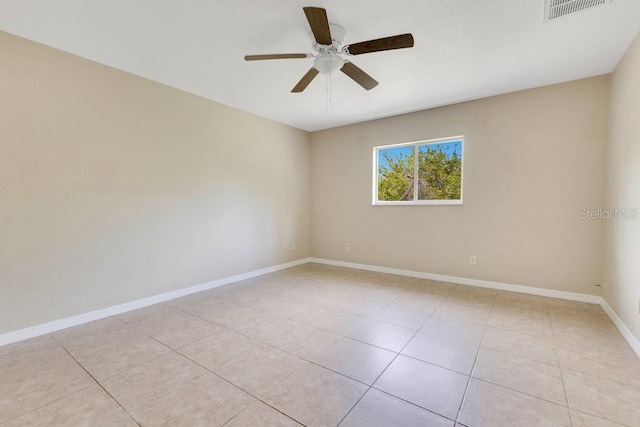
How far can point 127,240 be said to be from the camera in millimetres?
2898

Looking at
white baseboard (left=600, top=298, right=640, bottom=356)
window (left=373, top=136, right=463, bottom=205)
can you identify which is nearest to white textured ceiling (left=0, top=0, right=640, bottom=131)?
window (left=373, top=136, right=463, bottom=205)

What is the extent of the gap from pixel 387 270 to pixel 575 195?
254 cm

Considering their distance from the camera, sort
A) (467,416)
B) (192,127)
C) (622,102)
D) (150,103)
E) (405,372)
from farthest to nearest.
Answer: (192,127), (150,103), (622,102), (405,372), (467,416)

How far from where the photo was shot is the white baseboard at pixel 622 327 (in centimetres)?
203

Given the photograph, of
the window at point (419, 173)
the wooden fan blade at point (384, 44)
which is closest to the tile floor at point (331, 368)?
the window at point (419, 173)

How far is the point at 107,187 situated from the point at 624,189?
16.1 feet

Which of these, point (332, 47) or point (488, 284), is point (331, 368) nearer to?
point (332, 47)

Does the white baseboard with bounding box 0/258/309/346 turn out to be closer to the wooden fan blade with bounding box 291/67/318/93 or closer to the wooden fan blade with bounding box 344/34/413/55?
the wooden fan blade with bounding box 291/67/318/93

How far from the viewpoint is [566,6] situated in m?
1.92

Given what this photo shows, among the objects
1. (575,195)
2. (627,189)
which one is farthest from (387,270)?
(627,189)

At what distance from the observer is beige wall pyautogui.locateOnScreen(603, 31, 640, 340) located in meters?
2.15

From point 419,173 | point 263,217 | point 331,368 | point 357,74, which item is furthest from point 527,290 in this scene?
point 263,217

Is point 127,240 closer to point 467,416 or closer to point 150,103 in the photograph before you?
point 150,103

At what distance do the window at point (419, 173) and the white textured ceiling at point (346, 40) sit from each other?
0.89 meters
